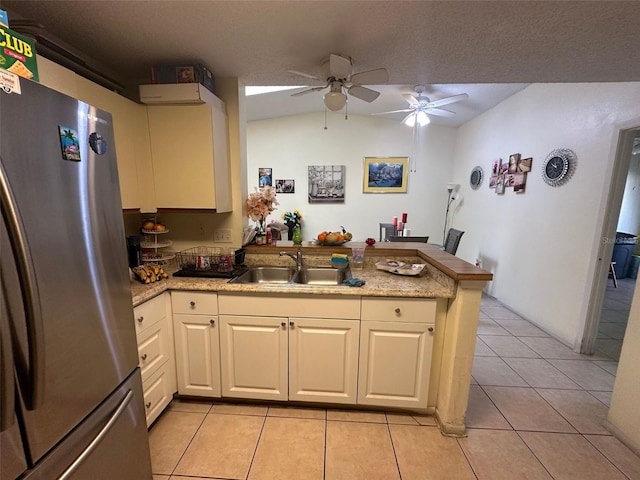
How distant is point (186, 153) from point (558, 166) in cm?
347

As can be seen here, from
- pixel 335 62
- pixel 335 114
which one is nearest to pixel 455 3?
pixel 335 62

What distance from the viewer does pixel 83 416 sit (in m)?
0.90

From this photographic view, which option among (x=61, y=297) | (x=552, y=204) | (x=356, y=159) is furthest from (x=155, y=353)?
(x=356, y=159)

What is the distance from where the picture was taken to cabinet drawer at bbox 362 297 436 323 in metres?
1.60

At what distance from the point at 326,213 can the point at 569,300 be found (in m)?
3.87

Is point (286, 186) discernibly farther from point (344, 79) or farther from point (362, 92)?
point (344, 79)

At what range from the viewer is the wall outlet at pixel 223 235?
2.20 meters

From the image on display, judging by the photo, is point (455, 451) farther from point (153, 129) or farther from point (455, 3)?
point (153, 129)

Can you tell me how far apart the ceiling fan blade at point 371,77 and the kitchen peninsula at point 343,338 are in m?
1.24

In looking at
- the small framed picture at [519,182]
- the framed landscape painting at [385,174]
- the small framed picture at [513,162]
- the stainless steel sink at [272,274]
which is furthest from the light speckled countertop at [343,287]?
the framed landscape painting at [385,174]

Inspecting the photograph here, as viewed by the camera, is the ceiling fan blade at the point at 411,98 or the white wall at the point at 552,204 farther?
the ceiling fan blade at the point at 411,98

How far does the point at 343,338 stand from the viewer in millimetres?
1677

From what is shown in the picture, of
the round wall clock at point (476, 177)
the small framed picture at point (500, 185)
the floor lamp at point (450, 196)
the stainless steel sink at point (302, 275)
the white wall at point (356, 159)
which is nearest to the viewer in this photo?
the stainless steel sink at point (302, 275)

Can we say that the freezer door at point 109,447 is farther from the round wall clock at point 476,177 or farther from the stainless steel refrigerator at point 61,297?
the round wall clock at point 476,177
